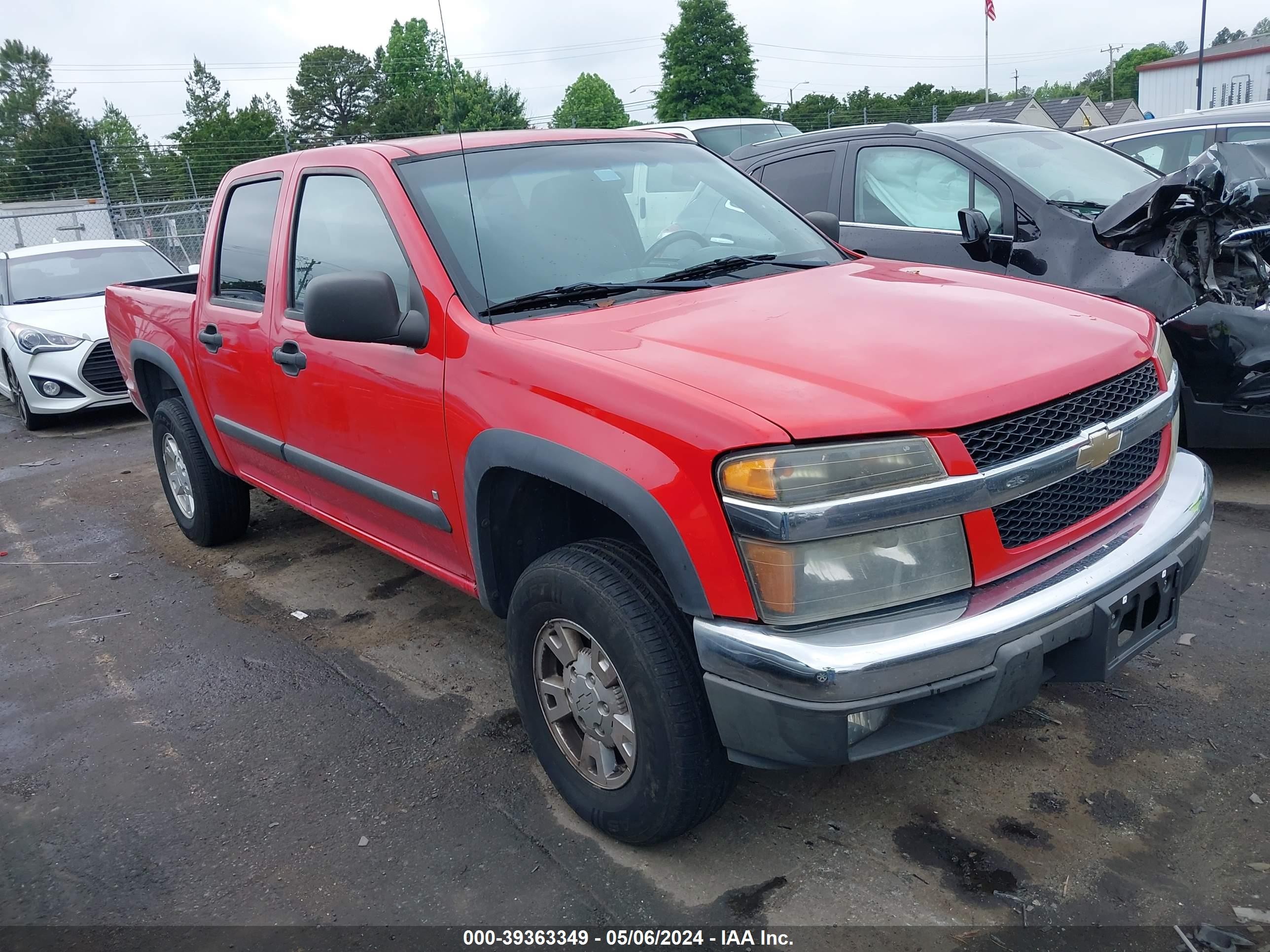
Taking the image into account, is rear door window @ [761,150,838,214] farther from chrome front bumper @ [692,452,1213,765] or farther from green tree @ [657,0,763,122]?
green tree @ [657,0,763,122]

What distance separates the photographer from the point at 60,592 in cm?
499

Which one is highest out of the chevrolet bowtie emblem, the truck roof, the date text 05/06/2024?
the truck roof

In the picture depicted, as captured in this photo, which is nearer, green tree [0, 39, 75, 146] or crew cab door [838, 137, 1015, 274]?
crew cab door [838, 137, 1015, 274]

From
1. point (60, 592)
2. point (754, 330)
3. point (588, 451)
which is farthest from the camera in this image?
point (60, 592)

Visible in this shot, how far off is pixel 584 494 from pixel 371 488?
1258 mm

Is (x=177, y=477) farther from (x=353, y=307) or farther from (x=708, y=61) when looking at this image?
(x=708, y=61)

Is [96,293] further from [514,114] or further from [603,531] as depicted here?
[603,531]

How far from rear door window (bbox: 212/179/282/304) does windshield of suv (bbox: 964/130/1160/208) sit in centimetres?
367

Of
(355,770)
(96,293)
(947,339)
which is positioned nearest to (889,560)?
(947,339)

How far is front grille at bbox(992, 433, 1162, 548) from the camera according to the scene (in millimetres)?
2297

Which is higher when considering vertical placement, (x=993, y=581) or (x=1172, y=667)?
(x=993, y=581)

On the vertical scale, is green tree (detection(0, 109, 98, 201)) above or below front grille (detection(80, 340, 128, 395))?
above

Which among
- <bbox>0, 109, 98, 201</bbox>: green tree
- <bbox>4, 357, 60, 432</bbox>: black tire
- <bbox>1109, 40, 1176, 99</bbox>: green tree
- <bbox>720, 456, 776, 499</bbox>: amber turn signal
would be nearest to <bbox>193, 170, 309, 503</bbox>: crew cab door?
<bbox>720, 456, 776, 499</bbox>: amber turn signal

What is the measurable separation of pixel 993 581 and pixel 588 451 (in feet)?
3.17
